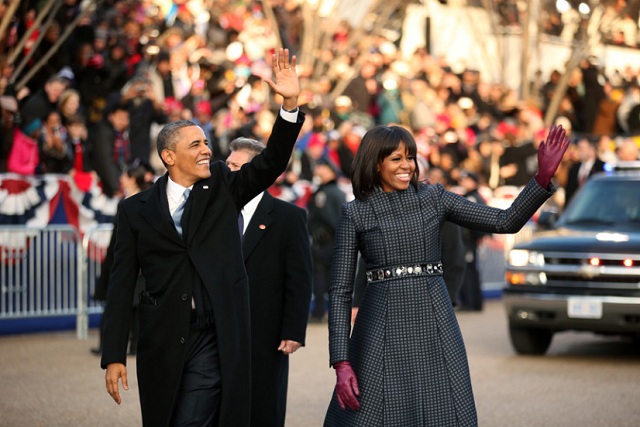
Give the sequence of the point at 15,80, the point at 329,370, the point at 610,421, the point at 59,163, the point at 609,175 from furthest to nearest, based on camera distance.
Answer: the point at 15,80
the point at 59,163
the point at 609,175
the point at 329,370
the point at 610,421

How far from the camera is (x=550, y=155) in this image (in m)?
5.80

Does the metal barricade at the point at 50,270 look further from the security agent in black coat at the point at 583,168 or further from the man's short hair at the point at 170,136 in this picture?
the man's short hair at the point at 170,136

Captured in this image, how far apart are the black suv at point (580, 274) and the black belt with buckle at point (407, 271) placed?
6915 mm

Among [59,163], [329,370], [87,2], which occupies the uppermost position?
[87,2]

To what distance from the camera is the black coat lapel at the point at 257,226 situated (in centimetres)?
763

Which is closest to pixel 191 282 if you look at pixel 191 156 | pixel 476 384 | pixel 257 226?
pixel 191 156

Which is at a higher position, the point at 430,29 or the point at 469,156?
the point at 430,29

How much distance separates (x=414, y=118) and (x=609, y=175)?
33.1ft

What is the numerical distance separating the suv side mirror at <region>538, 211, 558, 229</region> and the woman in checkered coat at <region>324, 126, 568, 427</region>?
25.7 ft

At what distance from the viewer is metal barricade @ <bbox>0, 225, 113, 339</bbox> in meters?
14.9

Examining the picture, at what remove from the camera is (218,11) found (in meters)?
22.5

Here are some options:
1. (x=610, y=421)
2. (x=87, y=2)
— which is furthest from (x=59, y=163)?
(x=610, y=421)

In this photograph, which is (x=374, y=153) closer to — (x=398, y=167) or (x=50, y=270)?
(x=398, y=167)

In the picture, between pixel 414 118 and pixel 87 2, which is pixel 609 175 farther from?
pixel 414 118
